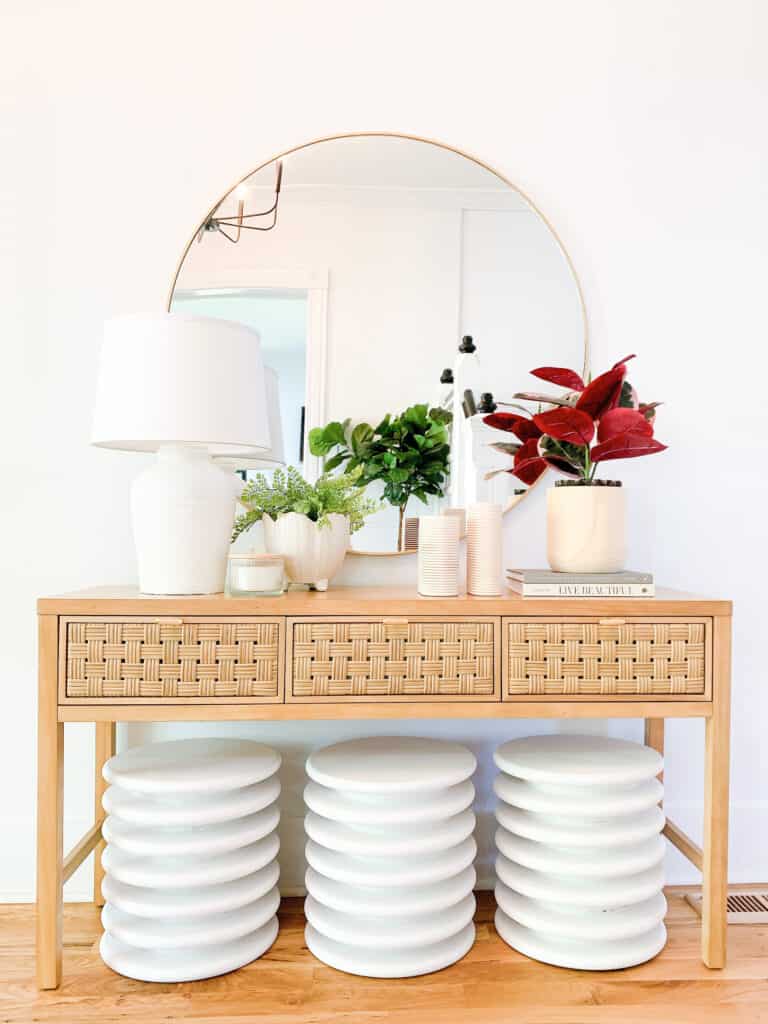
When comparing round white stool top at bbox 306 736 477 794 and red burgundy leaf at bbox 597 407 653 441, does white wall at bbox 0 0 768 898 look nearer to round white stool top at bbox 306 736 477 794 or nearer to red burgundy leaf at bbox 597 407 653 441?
round white stool top at bbox 306 736 477 794

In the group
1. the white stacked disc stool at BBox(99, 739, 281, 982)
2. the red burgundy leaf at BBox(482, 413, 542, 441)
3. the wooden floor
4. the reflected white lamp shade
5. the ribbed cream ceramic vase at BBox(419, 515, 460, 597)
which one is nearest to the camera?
the wooden floor

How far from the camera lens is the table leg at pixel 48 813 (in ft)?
4.69

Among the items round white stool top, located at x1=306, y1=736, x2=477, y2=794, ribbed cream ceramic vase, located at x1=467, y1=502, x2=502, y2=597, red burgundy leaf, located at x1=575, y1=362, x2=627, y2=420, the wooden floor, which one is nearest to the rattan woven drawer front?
ribbed cream ceramic vase, located at x1=467, y1=502, x2=502, y2=597

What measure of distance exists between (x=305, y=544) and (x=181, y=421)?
15.9 inches

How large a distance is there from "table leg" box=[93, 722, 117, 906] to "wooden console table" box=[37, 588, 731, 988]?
25 cm

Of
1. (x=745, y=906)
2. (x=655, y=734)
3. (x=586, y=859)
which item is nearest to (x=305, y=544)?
(x=586, y=859)

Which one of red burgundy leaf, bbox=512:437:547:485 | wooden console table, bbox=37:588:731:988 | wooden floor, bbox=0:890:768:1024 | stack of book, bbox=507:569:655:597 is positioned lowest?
wooden floor, bbox=0:890:768:1024

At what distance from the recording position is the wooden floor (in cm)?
139

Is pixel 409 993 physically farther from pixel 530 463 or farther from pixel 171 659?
pixel 530 463

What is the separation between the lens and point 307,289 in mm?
1888

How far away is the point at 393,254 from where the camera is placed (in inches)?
75.0

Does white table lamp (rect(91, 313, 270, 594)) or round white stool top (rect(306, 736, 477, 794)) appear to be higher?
white table lamp (rect(91, 313, 270, 594))

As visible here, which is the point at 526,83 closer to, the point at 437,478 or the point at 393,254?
the point at 393,254

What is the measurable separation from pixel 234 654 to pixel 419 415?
A: 31.0 inches
